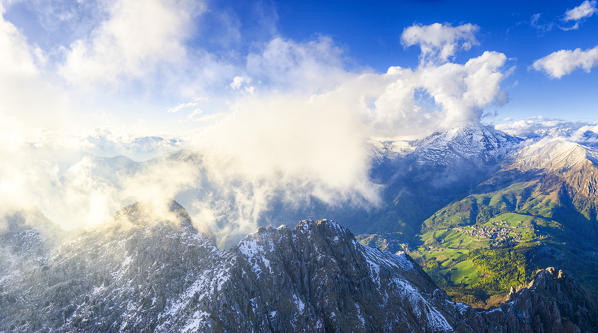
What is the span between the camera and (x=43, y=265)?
106875mm

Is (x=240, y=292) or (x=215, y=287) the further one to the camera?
(x=240, y=292)

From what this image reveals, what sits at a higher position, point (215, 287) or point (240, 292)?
point (215, 287)

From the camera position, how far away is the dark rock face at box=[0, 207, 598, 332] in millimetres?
91875

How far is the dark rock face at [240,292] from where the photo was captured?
9188 centimetres

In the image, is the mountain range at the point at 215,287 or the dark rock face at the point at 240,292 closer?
the dark rock face at the point at 240,292

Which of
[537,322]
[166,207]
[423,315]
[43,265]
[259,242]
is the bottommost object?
[537,322]

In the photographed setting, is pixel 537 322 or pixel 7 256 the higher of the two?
pixel 7 256

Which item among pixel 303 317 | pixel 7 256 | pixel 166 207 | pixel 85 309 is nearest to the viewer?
pixel 85 309

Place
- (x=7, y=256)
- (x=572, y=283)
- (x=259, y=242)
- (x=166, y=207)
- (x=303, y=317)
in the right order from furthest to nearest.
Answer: (x=572, y=283) → (x=166, y=207) → (x=259, y=242) → (x=7, y=256) → (x=303, y=317)

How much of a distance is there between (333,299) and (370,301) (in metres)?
18.7

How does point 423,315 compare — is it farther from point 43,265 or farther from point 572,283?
point 43,265

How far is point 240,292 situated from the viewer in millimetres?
100625

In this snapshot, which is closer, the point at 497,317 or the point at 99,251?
the point at 99,251

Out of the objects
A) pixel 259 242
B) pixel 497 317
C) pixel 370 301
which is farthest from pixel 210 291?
pixel 497 317
